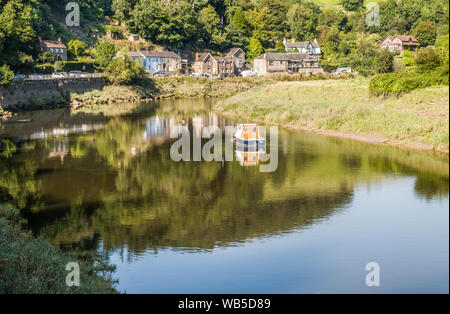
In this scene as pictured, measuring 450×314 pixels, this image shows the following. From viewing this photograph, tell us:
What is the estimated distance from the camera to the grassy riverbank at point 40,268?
13846 mm

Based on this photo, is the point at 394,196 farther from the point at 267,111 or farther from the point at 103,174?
the point at 267,111

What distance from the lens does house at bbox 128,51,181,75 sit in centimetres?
10538

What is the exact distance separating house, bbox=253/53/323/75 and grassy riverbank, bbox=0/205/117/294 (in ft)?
324

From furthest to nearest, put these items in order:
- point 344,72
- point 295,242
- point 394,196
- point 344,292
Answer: point 344,72 → point 394,196 → point 295,242 → point 344,292

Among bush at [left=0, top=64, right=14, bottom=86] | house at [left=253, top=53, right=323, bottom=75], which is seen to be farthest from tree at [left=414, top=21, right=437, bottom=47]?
bush at [left=0, top=64, right=14, bottom=86]

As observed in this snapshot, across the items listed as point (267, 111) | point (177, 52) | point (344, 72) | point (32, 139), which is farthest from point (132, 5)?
point (32, 139)

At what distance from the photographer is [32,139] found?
45.2 m

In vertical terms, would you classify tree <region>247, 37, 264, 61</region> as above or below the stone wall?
above

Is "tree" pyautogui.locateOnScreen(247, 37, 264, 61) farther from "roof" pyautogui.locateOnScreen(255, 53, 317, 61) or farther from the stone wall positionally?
the stone wall

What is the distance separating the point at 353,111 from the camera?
1681 inches

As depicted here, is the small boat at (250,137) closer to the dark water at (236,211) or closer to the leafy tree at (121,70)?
the dark water at (236,211)
